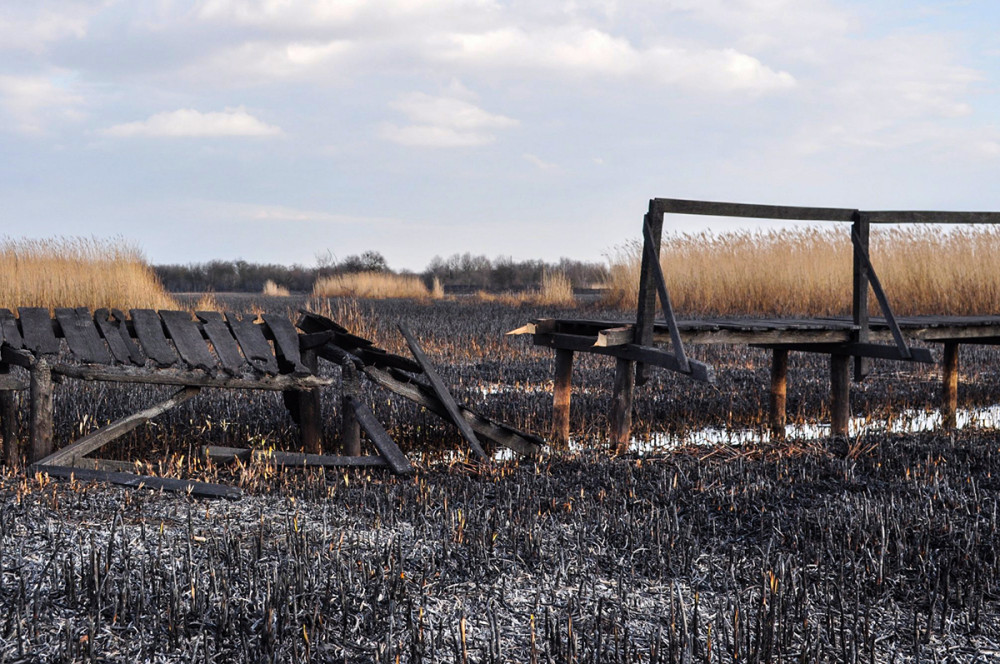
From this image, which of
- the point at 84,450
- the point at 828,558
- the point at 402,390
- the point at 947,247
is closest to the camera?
the point at 828,558

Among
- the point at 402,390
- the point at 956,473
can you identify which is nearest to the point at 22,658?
the point at 402,390

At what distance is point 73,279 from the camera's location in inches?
502

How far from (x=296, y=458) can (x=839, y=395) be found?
433cm

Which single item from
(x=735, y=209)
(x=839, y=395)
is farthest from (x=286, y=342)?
(x=839, y=395)

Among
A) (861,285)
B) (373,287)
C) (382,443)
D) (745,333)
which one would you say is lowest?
(382,443)

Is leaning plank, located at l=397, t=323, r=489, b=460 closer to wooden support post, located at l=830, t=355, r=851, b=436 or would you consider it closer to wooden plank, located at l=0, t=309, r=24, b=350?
wooden plank, located at l=0, t=309, r=24, b=350

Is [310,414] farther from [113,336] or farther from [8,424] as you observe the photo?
[8,424]

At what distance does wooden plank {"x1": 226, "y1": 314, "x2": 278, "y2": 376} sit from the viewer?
570 cm

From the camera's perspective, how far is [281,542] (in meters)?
3.86

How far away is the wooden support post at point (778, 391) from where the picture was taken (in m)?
7.45

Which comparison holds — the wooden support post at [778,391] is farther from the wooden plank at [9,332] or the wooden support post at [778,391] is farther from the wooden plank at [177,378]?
the wooden plank at [9,332]

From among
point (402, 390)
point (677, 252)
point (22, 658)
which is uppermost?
point (677, 252)

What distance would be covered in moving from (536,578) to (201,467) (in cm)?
286

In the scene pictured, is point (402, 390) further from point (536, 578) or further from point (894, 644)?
point (894, 644)
